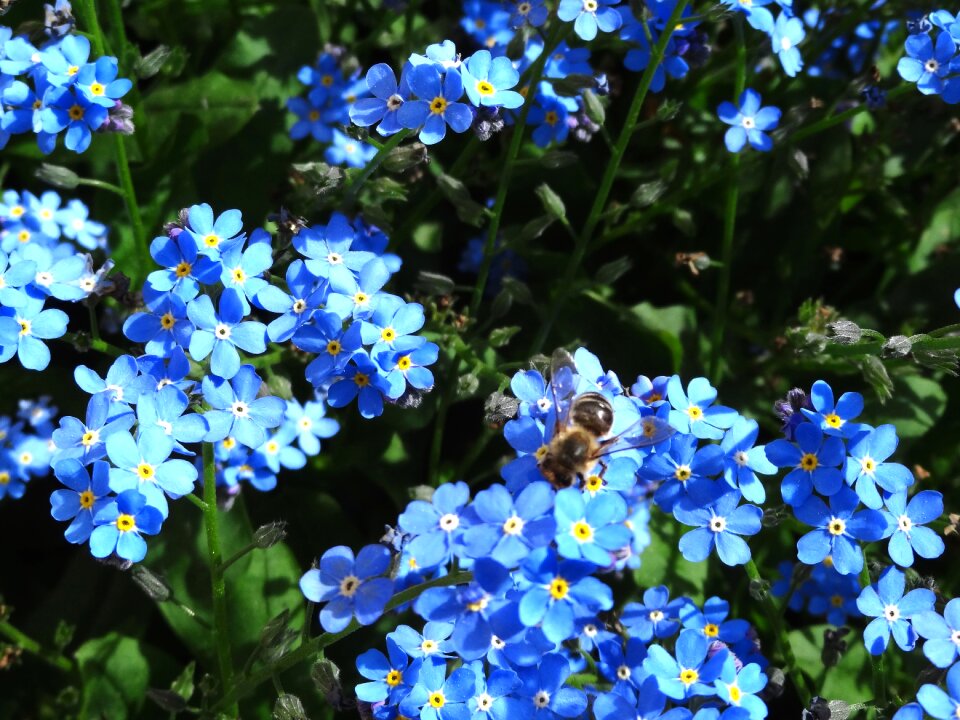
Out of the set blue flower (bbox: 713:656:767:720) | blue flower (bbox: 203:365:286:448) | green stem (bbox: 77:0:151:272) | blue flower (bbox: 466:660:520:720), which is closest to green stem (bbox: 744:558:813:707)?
blue flower (bbox: 713:656:767:720)

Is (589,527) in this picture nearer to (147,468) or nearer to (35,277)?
(147,468)

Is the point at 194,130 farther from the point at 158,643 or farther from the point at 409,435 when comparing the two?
the point at 158,643

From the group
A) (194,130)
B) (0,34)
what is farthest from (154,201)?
(0,34)

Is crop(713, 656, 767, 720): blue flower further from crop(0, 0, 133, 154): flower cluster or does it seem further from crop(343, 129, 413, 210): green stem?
crop(0, 0, 133, 154): flower cluster

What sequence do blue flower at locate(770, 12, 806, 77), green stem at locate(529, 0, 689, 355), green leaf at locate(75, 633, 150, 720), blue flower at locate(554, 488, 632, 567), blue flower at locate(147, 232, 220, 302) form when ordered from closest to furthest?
blue flower at locate(554, 488, 632, 567) → blue flower at locate(147, 232, 220, 302) → green stem at locate(529, 0, 689, 355) → green leaf at locate(75, 633, 150, 720) → blue flower at locate(770, 12, 806, 77)

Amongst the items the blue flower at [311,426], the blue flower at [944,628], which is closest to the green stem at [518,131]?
the blue flower at [311,426]
